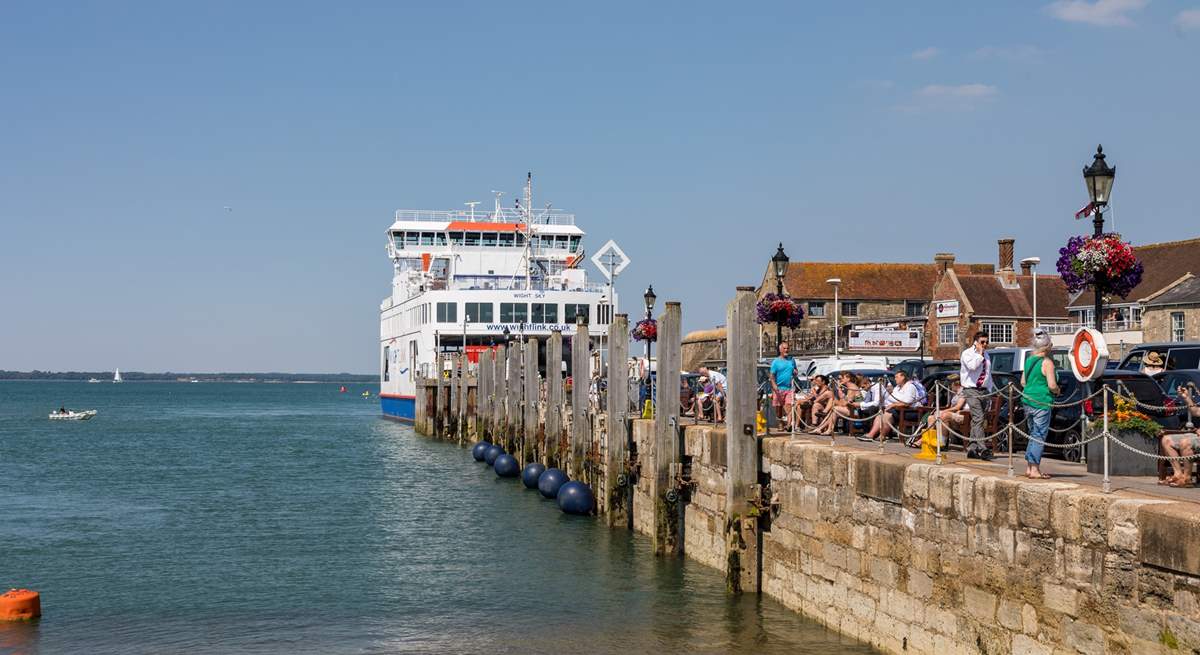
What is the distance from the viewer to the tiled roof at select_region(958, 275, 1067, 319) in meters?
59.0

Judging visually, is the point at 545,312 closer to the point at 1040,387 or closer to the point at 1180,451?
the point at 1040,387

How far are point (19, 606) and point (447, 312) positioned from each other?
40.8 meters

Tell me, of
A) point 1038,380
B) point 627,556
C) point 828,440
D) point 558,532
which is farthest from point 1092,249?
point 558,532

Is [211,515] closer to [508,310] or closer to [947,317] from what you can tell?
[508,310]

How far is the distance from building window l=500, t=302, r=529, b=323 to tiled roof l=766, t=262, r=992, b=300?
71.9ft

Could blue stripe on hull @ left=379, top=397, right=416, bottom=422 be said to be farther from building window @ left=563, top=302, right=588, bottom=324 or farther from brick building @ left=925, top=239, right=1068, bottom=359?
brick building @ left=925, top=239, right=1068, bottom=359

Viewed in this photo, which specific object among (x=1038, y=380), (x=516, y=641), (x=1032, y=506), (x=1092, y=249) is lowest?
(x=516, y=641)

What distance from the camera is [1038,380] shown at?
11.1 m

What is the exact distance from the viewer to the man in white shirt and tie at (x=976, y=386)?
1282 centimetres

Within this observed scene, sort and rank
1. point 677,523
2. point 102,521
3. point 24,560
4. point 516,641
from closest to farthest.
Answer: point 516,641
point 677,523
point 24,560
point 102,521

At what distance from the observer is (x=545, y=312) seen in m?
54.8

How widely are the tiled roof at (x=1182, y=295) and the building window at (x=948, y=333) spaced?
13.3 metres

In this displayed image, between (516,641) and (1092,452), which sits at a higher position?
(1092,452)

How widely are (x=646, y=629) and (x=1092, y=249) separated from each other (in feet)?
21.3
